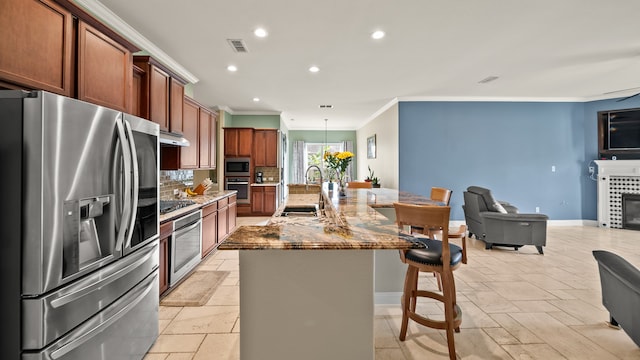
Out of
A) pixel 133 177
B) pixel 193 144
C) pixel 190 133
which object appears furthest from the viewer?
pixel 193 144

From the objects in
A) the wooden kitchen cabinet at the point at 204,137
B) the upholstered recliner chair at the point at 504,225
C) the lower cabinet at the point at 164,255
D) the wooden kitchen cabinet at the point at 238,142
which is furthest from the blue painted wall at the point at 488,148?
the lower cabinet at the point at 164,255

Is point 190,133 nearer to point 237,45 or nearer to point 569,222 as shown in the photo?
point 237,45

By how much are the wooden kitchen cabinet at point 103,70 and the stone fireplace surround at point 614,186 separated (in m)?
8.18

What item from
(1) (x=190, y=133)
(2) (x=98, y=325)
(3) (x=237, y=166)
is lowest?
(2) (x=98, y=325)

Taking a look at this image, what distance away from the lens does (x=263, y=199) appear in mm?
7195

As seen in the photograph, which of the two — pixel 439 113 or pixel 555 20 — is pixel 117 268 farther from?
pixel 439 113

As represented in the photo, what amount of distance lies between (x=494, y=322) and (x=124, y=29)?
4.48 metres

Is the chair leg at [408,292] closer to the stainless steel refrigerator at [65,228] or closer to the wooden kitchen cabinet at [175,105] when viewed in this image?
the stainless steel refrigerator at [65,228]

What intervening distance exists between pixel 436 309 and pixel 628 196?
6.07m

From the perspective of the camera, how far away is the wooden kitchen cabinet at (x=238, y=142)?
→ 7.14m

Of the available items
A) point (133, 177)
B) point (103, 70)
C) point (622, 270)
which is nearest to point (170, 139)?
point (103, 70)

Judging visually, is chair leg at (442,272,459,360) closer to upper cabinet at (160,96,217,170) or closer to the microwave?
upper cabinet at (160,96,217,170)

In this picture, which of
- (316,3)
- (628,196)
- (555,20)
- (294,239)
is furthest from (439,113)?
(294,239)

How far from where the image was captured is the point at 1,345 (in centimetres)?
121
